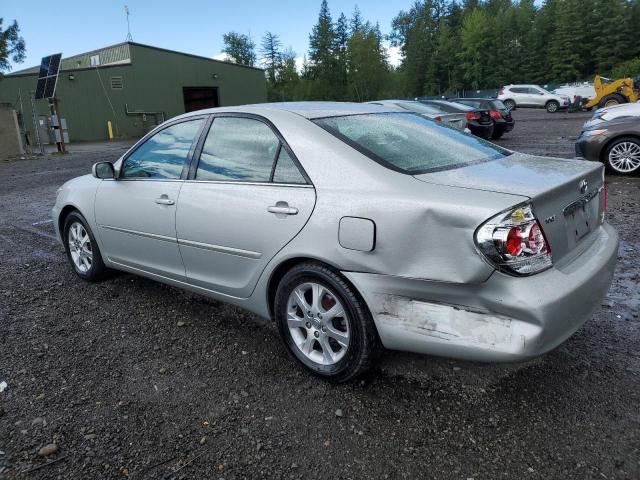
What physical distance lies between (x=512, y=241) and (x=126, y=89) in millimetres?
38791

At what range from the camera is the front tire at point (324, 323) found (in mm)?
2695

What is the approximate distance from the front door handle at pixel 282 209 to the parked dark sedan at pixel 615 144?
7.74 metres

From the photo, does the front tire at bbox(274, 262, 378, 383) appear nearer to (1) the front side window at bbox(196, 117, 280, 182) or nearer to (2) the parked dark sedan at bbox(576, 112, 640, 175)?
(1) the front side window at bbox(196, 117, 280, 182)

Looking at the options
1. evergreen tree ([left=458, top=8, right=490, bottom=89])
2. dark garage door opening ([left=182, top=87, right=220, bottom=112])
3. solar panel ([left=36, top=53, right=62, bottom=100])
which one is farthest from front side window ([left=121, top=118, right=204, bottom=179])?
evergreen tree ([left=458, top=8, right=490, bottom=89])

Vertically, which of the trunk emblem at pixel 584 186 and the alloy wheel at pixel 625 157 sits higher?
the trunk emblem at pixel 584 186

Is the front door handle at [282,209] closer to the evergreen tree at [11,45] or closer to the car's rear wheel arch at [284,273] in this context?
the car's rear wheel arch at [284,273]

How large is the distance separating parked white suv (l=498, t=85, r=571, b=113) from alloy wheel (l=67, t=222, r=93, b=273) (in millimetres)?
32704

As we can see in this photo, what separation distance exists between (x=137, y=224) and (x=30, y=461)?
6.35 feet

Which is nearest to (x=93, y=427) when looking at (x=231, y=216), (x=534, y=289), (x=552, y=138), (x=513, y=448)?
(x=231, y=216)

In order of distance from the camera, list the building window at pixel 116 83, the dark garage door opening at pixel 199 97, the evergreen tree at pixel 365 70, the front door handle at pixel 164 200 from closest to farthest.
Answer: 1. the front door handle at pixel 164 200
2. the building window at pixel 116 83
3. the dark garage door opening at pixel 199 97
4. the evergreen tree at pixel 365 70

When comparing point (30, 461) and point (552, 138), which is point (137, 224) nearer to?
point (30, 461)

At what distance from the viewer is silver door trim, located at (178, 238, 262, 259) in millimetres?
3080

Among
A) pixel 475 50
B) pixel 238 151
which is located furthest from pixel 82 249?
pixel 475 50

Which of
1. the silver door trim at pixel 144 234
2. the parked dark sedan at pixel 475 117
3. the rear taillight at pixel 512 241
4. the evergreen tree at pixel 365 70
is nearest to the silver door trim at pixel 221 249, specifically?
the silver door trim at pixel 144 234
